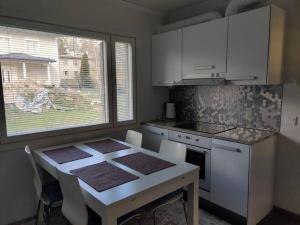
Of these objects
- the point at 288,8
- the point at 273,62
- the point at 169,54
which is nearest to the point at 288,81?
the point at 273,62

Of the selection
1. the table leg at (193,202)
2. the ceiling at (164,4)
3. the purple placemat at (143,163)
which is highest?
the ceiling at (164,4)

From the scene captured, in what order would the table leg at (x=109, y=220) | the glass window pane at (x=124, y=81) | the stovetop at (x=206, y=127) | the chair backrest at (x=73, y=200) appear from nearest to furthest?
the table leg at (x=109, y=220)
the chair backrest at (x=73, y=200)
the stovetop at (x=206, y=127)
the glass window pane at (x=124, y=81)

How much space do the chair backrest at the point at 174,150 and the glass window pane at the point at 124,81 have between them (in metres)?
0.95

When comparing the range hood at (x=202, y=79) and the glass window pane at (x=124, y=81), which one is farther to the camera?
the glass window pane at (x=124, y=81)

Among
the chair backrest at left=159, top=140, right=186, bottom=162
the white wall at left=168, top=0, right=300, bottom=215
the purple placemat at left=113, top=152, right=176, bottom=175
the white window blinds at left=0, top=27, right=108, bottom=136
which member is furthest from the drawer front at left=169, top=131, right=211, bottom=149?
the white window blinds at left=0, top=27, right=108, bottom=136

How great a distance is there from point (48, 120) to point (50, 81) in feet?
1.44

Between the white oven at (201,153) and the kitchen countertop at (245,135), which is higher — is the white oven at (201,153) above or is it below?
below

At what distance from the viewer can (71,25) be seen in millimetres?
2486

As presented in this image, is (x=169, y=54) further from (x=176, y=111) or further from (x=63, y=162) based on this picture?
(x=63, y=162)

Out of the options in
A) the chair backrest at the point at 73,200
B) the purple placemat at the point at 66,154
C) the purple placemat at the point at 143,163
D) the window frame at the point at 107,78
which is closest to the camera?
the chair backrest at the point at 73,200

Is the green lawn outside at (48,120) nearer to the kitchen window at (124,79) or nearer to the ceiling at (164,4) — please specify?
the kitchen window at (124,79)

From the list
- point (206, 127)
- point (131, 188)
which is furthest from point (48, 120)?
point (206, 127)

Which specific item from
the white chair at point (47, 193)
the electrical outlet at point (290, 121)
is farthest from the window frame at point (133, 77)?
the electrical outlet at point (290, 121)

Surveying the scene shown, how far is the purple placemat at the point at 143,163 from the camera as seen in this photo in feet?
5.79
